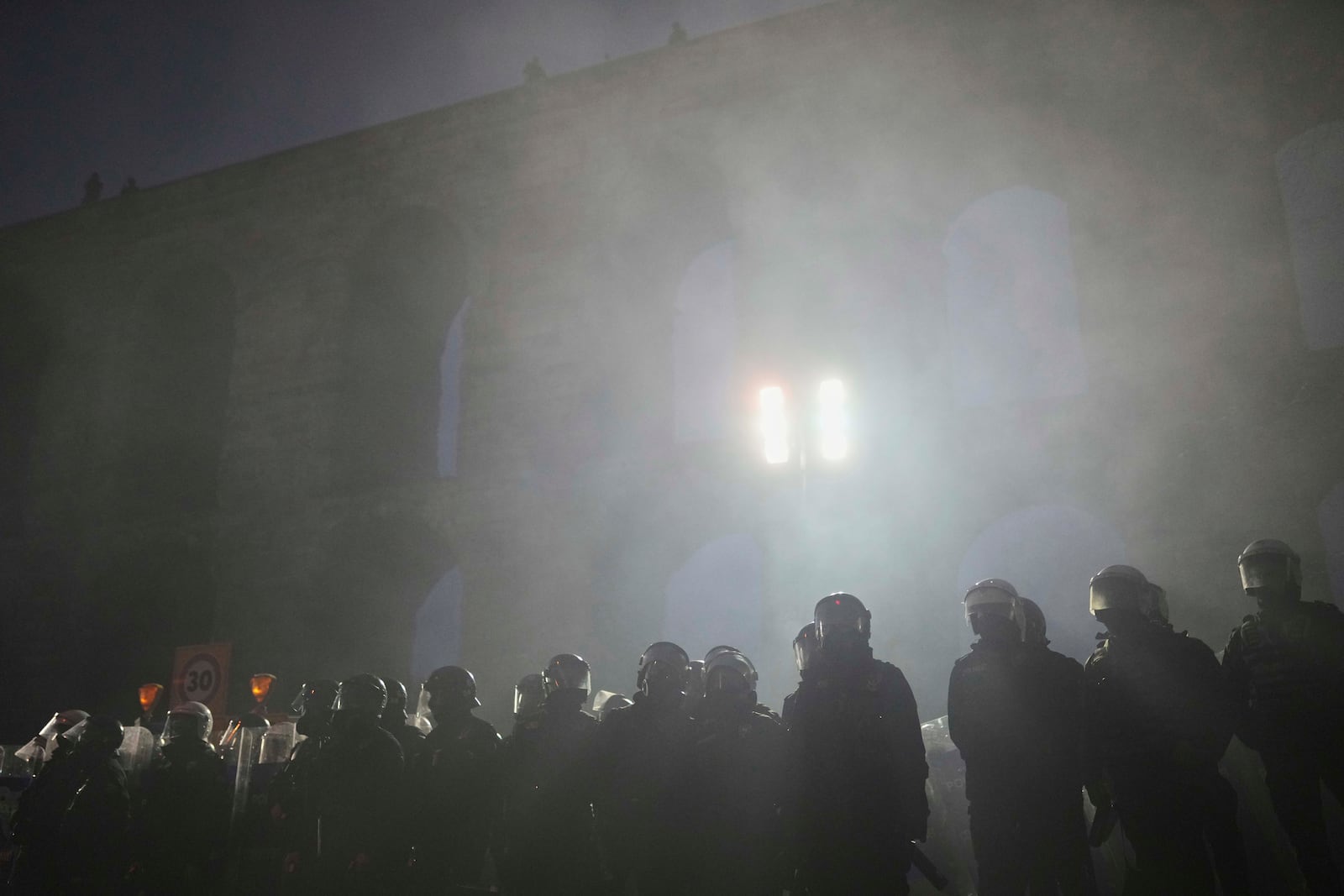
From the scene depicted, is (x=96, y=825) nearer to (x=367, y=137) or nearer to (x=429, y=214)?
(x=429, y=214)

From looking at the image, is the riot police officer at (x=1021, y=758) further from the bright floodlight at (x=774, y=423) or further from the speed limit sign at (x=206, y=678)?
the speed limit sign at (x=206, y=678)

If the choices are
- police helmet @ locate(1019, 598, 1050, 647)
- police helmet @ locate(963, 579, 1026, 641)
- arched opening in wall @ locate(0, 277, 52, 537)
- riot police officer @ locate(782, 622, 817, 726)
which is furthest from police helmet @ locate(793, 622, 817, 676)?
arched opening in wall @ locate(0, 277, 52, 537)

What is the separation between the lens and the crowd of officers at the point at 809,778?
3908 mm

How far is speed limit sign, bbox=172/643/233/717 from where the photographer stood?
10945 mm

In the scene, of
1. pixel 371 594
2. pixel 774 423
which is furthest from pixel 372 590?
pixel 774 423

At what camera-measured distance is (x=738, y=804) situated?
13.6 feet

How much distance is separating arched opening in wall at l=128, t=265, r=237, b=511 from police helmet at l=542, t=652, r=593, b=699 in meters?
11.6

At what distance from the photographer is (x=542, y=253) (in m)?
13.4

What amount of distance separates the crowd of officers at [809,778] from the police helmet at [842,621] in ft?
0.03

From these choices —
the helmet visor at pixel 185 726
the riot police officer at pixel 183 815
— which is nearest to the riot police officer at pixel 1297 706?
the riot police officer at pixel 183 815

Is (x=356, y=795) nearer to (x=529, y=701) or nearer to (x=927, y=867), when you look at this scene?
(x=529, y=701)

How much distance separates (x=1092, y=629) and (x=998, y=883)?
8927 mm

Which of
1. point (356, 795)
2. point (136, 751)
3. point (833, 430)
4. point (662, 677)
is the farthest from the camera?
point (833, 430)

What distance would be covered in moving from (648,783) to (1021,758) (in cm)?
171
